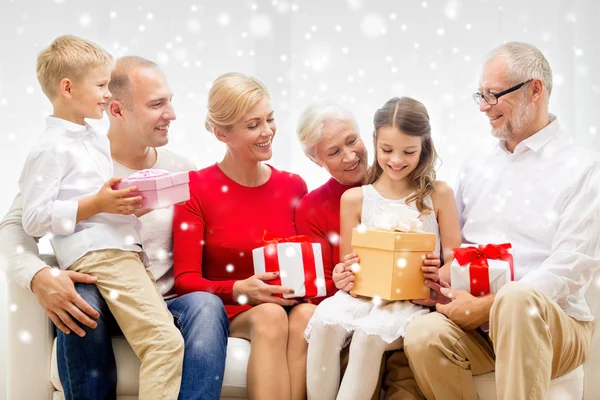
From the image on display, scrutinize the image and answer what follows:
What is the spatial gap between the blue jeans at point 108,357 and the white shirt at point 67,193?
0.50 feet

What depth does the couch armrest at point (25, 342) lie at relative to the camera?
2361 mm

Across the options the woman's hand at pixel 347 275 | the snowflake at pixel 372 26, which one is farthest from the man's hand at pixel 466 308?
the snowflake at pixel 372 26

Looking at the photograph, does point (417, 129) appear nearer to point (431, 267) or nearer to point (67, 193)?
point (431, 267)

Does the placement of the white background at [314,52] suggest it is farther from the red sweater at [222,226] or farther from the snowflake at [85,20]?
the red sweater at [222,226]

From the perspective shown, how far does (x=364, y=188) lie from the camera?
262 centimetres

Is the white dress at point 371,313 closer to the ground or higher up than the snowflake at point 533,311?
closer to the ground

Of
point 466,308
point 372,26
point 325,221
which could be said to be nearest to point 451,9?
point 372,26

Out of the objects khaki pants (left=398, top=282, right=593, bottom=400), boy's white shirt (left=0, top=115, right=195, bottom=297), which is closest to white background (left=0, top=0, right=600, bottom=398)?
boy's white shirt (left=0, top=115, right=195, bottom=297)

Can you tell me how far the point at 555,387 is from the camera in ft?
7.55

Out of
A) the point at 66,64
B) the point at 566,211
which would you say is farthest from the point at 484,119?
the point at 66,64

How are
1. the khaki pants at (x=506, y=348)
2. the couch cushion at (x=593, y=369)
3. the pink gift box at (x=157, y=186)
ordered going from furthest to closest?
the couch cushion at (x=593, y=369)
the pink gift box at (x=157, y=186)
the khaki pants at (x=506, y=348)

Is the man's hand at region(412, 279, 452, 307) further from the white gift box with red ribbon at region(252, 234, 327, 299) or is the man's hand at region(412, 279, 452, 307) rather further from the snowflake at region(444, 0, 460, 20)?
the snowflake at region(444, 0, 460, 20)

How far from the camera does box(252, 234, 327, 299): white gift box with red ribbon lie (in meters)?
2.44

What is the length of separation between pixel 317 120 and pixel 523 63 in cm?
76
